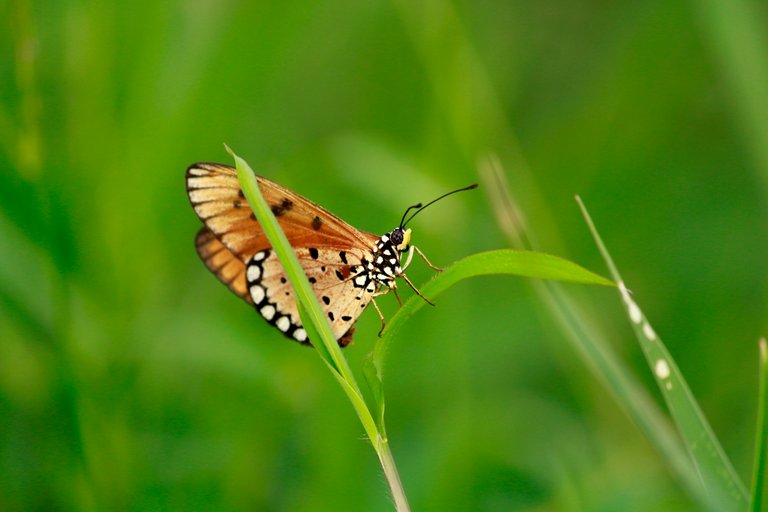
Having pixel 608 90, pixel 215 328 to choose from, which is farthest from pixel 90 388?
pixel 608 90

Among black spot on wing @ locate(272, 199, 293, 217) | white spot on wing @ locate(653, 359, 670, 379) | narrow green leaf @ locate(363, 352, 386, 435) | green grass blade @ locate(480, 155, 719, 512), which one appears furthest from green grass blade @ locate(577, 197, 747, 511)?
black spot on wing @ locate(272, 199, 293, 217)

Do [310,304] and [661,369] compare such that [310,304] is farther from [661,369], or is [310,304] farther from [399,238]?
[399,238]

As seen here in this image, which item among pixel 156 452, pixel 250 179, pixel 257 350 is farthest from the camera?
pixel 257 350

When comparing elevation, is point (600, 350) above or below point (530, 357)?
above

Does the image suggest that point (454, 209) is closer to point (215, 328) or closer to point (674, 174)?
point (215, 328)

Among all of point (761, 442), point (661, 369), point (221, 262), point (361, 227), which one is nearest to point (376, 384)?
point (661, 369)

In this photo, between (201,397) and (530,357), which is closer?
(201,397)
